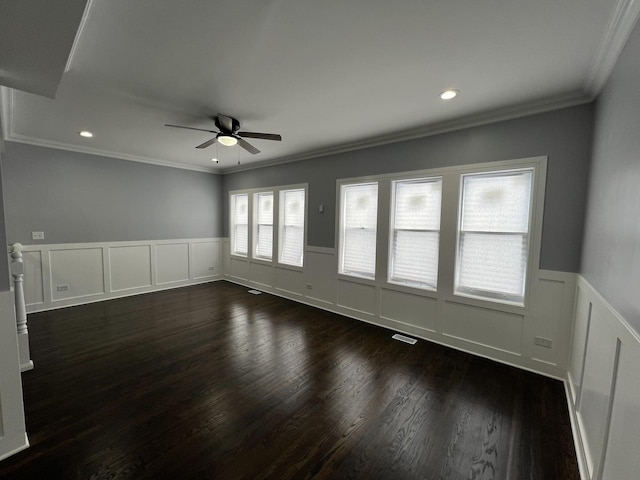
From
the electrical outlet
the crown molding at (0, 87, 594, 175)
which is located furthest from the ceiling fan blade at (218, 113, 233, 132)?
the electrical outlet

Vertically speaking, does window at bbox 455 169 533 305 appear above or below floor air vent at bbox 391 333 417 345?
above

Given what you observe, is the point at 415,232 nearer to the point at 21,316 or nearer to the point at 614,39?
the point at 614,39

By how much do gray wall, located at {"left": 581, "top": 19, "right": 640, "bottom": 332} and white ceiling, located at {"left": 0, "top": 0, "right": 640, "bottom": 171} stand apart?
25cm

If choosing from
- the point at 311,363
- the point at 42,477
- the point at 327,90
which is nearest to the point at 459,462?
the point at 311,363

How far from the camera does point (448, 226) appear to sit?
10.4 ft

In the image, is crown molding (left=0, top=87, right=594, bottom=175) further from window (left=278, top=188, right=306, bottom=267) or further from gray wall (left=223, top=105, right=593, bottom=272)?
window (left=278, top=188, right=306, bottom=267)

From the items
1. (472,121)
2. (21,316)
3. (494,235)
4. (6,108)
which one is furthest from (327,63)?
(21,316)

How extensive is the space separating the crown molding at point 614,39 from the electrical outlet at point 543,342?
229cm

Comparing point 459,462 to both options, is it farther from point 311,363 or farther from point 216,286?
point 216,286

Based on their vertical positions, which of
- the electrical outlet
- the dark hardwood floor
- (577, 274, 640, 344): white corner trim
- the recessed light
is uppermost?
the recessed light

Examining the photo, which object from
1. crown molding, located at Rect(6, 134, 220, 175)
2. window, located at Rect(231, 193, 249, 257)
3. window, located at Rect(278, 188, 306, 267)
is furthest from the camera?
window, located at Rect(231, 193, 249, 257)

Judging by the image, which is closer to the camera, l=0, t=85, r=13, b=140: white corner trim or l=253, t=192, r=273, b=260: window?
l=0, t=85, r=13, b=140: white corner trim

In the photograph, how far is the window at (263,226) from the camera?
5.56m

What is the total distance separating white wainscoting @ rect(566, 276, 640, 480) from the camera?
1069mm
